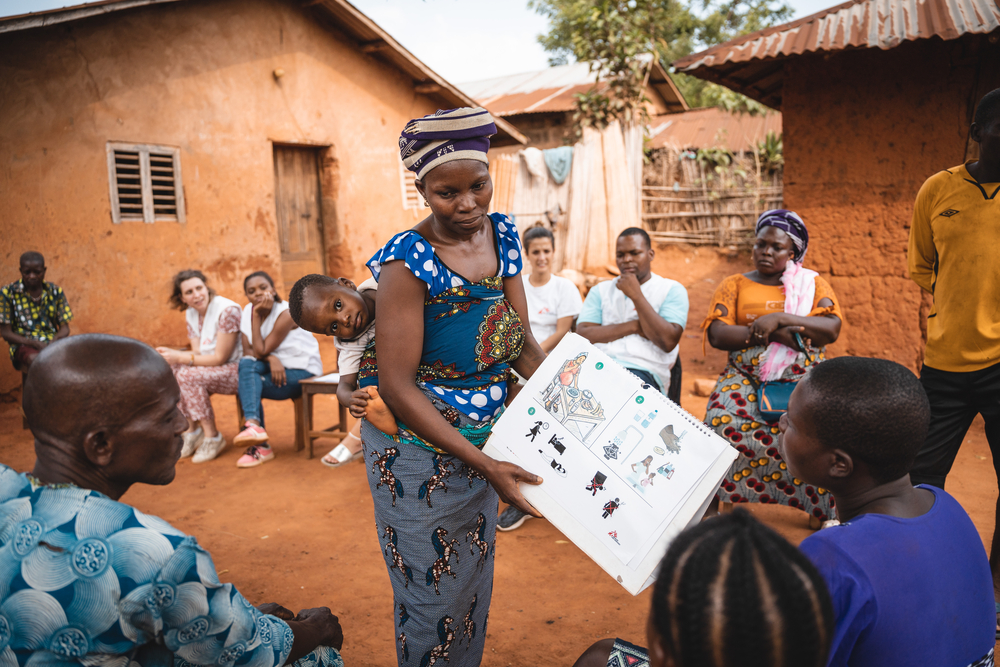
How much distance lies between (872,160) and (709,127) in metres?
14.1

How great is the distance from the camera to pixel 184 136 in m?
8.16

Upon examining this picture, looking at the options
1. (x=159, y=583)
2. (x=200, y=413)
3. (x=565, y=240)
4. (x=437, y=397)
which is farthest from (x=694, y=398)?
(x=159, y=583)

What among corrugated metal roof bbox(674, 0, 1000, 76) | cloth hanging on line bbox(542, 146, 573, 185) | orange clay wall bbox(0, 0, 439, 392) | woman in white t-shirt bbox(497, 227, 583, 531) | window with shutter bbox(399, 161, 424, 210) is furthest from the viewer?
window with shutter bbox(399, 161, 424, 210)

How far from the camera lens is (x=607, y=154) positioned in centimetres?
998

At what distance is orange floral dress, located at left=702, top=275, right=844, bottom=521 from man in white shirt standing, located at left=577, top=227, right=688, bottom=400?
0.35m

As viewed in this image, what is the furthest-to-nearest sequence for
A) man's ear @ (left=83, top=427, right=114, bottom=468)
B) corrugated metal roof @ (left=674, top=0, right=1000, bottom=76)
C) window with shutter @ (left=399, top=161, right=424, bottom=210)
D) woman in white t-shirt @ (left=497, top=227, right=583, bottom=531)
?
window with shutter @ (left=399, top=161, right=424, bottom=210) < corrugated metal roof @ (left=674, top=0, right=1000, bottom=76) < woman in white t-shirt @ (left=497, top=227, right=583, bottom=531) < man's ear @ (left=83, top=427, right=114, bottom=468)

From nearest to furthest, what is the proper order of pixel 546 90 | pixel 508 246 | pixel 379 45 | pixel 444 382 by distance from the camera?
pixel 444 382 < pixel 508 246 < pixel 379 45 < pixel 546 90

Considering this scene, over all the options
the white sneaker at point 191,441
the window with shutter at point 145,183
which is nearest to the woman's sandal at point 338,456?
the white sneaker at point 191,441

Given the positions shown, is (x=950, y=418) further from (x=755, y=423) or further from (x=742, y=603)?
(x=742, y=603)

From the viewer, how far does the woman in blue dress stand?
65.4 inches

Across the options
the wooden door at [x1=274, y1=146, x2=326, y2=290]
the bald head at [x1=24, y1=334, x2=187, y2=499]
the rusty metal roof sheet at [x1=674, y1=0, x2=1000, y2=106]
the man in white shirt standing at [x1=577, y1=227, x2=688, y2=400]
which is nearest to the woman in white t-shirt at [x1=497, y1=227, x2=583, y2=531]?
the man in white shirt standing at [x1=577, y1=227, x2=688, y2=400]

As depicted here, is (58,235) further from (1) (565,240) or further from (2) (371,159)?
(1) (565,240)

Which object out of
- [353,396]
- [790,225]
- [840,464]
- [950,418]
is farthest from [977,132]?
[353,396]

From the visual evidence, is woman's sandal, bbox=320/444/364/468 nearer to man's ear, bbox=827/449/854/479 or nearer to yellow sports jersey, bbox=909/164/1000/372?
yellow sports jersey, bbox=909/164/1000/372
